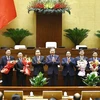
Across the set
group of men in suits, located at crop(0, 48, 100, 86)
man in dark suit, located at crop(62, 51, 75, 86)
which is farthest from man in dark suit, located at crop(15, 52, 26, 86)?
man in dark suit, located at crop(62, 51, 75, 86)

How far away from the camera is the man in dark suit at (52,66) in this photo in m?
8.91

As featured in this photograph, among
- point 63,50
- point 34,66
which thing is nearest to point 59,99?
point 34,66

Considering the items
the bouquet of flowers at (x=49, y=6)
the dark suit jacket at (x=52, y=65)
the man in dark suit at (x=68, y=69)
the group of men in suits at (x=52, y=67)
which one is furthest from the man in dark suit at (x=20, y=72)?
the bouquet of flowers at (x=49, y=6)

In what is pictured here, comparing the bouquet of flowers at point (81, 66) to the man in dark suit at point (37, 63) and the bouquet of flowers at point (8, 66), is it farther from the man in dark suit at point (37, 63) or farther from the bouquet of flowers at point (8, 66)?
the bouquet of flowers at point (8, 66)

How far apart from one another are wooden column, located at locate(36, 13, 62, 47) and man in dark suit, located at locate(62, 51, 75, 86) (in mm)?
3488

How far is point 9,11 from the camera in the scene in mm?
12062

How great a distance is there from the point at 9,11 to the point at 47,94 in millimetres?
6885

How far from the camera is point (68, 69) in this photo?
8984 millimetres

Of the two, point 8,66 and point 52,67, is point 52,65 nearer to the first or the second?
point 52,67

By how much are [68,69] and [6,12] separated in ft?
13.9

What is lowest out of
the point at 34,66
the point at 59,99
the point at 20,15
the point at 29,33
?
the point at 59,99

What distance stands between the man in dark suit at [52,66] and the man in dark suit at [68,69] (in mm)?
210

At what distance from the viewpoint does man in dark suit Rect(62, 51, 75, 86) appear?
8.92 meters

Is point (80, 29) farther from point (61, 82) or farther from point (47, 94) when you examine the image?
point (47, 94)
